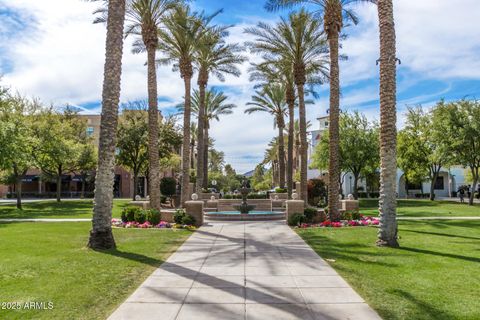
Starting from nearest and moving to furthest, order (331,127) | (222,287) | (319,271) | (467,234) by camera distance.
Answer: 1. (222,287)
2. (319,271)
3. (467,234)
4. (331,127)

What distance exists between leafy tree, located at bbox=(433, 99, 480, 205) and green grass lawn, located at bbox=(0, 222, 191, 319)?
27264 millimetres

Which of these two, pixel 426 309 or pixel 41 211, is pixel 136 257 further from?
pixel 41 211

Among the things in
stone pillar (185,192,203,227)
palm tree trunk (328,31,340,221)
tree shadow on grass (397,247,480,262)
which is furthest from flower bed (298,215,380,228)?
tree shadow on grass (397,247,480,262)

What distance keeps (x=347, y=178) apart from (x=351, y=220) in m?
43.7

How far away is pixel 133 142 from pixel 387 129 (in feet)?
93.7

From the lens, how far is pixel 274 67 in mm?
33875

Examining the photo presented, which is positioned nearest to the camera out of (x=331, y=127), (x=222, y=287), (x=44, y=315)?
(x=44, y=315)

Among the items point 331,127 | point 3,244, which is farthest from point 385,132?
point 3,244

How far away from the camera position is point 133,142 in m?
37.1

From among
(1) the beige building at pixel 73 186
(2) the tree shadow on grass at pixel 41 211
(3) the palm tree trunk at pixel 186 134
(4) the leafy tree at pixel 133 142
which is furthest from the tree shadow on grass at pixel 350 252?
(1) the beige building at pixel 73 186

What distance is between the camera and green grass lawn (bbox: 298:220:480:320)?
6.38 metres

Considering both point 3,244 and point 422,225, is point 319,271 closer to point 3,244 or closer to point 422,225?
point 3,244

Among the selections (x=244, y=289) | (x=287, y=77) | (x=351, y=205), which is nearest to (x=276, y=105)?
(x=287, y=77)

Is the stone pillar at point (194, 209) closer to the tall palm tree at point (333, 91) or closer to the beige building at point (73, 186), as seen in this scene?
the tall palm tree at point (333, 91)
